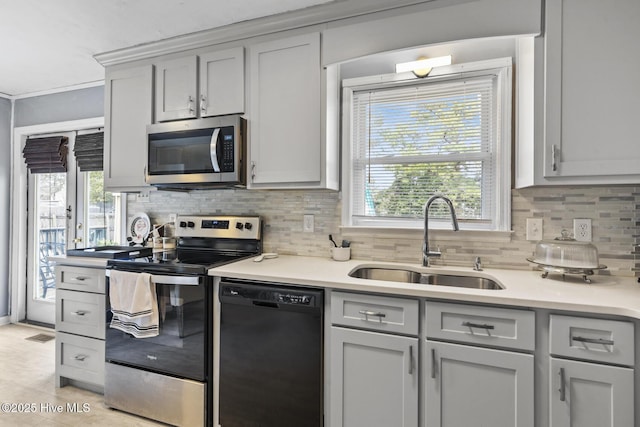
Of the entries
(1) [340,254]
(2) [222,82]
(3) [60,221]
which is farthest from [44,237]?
(1) [340,254]

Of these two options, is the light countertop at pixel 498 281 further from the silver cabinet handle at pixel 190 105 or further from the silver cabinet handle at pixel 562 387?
the silver cabinet handle at pixel 190 105

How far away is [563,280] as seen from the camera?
1.63 metres

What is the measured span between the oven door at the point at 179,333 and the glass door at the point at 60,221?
4.95ft

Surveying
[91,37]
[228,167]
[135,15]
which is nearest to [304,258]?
[228,167]

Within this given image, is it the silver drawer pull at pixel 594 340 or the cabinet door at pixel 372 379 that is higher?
the silver drawer pull at pixel 594 340

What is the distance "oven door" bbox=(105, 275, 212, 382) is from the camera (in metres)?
1.85

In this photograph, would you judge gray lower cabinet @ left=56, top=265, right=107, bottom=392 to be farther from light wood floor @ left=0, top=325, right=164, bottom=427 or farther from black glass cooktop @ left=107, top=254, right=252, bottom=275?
black glass cooktop @ left=107, top=254, right=252, bottom=275

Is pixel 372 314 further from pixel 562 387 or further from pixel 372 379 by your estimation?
pixel 562 387

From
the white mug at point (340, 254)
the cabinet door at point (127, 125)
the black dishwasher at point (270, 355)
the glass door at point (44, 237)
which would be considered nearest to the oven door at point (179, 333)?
the black dishwasher at point (270, 355)

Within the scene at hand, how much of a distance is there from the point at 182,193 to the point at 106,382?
139 cm

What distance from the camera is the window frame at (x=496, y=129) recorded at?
6.30 feet

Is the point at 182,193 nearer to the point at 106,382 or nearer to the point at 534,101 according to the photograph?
the point at 106,382

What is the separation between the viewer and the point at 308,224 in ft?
7.70

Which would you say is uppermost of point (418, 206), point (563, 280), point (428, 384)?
point (418, 206)
